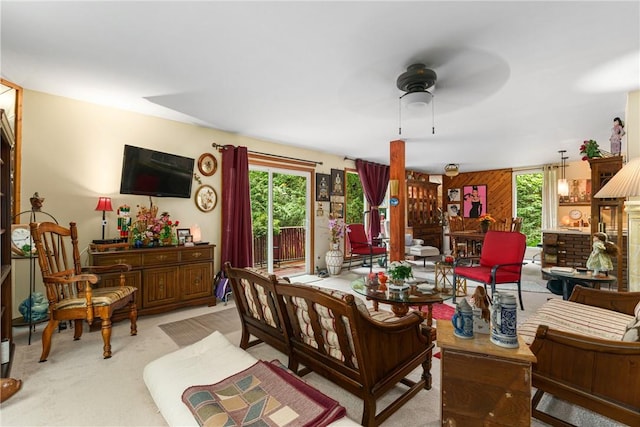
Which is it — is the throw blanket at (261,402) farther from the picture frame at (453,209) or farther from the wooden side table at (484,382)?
the picture frame at (453,209)

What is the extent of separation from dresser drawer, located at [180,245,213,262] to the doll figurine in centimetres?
441

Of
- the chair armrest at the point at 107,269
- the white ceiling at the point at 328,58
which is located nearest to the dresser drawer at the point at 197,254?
the chair armrest at the point at 107,269

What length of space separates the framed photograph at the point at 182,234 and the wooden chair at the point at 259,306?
1751mm

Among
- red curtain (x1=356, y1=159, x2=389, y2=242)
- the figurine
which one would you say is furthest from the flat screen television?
the figurine

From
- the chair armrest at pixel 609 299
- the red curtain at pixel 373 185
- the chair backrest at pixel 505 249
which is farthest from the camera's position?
the red curtain at pixel 373 185

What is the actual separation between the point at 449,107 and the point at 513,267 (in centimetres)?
221

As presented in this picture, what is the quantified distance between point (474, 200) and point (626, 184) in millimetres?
6349

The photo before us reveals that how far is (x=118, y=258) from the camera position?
3.13 meters

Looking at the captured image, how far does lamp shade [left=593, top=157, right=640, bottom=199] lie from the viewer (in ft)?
6.89

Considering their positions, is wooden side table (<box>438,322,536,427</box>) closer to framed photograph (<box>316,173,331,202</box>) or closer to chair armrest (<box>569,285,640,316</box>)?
chair armrest (<box>569,285,640,316</box>)

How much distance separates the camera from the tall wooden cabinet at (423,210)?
735cm

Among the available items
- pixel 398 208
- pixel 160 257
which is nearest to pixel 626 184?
pixel 398 208

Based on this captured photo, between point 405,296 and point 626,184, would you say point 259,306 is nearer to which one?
point 405,296

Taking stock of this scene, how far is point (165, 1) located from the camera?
1699 millimetres
